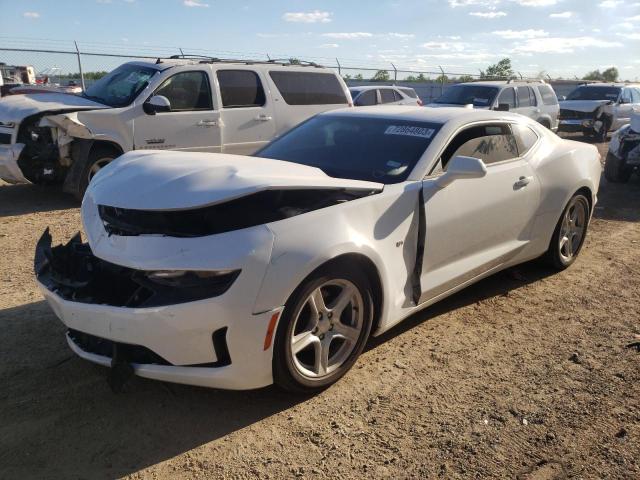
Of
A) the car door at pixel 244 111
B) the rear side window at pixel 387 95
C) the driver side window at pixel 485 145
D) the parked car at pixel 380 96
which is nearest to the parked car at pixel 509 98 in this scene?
the parked car at pixel 380 96

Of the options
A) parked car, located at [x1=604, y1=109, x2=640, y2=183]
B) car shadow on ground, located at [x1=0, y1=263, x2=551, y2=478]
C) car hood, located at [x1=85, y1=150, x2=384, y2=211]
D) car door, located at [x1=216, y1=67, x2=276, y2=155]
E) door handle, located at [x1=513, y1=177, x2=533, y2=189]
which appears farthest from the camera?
parked car, located at [x1=604, y1=109, x2=640, y2=183]

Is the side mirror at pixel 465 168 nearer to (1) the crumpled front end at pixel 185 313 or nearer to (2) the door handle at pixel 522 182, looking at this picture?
(2) the door handle at pixel 522 182

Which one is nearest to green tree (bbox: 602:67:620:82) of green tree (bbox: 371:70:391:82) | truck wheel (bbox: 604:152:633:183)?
green tree (bbox: 371:70:391:82)

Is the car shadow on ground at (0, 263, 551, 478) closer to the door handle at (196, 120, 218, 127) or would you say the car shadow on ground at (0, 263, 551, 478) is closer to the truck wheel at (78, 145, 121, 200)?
the truck wheel at (78, 145, 121, 200)

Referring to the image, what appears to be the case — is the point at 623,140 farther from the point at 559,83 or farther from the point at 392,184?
the point at 559,83

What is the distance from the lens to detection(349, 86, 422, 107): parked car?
15477 millimetres

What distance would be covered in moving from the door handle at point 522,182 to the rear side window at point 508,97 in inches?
383

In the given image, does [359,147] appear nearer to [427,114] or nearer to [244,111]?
[427,114]

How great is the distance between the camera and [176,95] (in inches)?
313

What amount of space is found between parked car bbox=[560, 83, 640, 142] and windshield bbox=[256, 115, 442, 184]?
51.6 feet

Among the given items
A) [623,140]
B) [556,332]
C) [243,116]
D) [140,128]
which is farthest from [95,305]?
[623,140]

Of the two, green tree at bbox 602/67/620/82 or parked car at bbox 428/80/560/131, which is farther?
green tree at bbox 602/67/620/82

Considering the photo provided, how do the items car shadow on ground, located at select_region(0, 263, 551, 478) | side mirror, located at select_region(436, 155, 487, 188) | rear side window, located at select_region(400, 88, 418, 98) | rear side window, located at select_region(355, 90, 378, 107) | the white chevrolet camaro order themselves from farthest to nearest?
rear side window, located at select_region(400, 88, 418, 98) < rear side window, located at select_region(355, 90, 378, 107) < side mirror, located at select_region(436, 155, 487, 188) < the white chevrolet camaro < car shadow on ground, located at select_region(0, 263, 551, 478)

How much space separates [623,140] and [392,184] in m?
8.09
